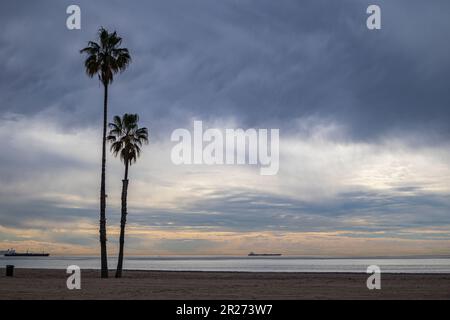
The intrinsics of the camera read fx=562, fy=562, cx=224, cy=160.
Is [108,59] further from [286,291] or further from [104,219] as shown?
[286,291]

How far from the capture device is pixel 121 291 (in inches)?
1142

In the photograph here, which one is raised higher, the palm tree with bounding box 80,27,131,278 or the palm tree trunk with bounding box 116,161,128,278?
the palm tree with bounding box 80,27,131,278

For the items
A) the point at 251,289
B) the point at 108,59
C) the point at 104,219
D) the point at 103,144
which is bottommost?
the point at 251,289

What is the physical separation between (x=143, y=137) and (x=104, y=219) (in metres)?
7.30

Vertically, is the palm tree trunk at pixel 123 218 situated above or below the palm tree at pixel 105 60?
below

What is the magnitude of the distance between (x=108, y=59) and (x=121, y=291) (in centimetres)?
2118
